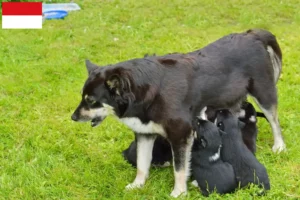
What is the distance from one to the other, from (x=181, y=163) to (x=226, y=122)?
0.60 metres

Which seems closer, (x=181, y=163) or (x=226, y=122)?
(x=181, y=163)

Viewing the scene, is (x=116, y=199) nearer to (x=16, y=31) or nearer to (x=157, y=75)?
→ (x=157, y=75)

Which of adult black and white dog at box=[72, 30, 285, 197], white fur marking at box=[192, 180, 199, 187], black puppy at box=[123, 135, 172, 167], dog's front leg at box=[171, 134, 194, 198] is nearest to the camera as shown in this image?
adult black and white dog at box=[72, 30, 285, 197]

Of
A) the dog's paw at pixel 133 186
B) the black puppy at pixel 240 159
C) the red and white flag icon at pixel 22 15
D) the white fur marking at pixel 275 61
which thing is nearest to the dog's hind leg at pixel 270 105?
the white fur marking at pixel 275 61

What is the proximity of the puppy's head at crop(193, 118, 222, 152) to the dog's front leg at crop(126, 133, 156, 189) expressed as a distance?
47cm

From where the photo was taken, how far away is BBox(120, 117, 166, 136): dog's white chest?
4195 millimetres

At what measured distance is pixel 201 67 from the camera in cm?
450

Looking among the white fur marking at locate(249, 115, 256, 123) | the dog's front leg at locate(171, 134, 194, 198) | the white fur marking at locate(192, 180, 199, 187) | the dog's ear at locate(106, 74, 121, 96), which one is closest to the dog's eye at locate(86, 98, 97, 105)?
the dog's ear at locate(106, 74, 121, 96)

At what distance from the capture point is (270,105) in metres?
5.03

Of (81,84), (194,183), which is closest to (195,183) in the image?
(194,183)

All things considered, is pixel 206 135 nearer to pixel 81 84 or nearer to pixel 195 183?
pixel 195 183

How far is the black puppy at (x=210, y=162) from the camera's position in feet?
14.0

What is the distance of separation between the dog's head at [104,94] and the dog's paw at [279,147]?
2.05 m

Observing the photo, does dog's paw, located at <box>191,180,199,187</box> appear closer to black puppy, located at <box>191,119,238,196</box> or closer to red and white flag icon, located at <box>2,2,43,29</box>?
black puppy, located at <box>191,119,238,196</box>
